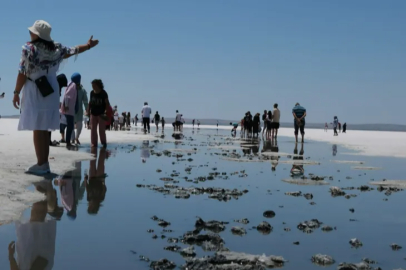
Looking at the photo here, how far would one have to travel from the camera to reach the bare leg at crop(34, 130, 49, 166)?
8445 mm

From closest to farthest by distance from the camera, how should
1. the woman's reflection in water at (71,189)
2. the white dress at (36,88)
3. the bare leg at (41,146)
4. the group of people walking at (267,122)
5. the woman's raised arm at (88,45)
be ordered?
the woman's reflection in water at (71,189)
the white dress at (36,88)
the bare leg at (41,146)
the woman's raised arm at (88,45)
the group of people walking at (267,122)

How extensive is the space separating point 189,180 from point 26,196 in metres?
3.08

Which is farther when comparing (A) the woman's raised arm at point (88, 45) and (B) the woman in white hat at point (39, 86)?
(A) the woman's raised arm at point (88, 45)

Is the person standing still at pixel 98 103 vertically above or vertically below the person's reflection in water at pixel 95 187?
above

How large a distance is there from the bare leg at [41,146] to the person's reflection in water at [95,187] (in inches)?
32.1

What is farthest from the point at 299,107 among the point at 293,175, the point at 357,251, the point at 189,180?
the point at 357,251

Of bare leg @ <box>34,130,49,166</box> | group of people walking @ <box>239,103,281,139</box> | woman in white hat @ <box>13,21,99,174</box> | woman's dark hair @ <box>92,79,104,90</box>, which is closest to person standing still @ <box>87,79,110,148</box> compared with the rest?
woman's dark hair @ <box>92,79,104,90</box>

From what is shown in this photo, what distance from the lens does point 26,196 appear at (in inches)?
240

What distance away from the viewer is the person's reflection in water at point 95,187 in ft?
18.8

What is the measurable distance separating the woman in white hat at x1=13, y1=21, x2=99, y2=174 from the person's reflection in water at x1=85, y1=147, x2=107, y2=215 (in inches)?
35.6

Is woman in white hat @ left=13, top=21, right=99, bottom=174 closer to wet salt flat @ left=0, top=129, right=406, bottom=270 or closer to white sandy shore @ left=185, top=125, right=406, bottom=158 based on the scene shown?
wet salt flat @ left=0, top=129, right=406, bottom=270

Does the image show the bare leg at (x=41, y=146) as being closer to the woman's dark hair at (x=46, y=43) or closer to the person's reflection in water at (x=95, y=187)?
the person's reflection in water at (x=95, y=187)

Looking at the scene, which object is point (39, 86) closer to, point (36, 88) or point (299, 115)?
point (36, 88)

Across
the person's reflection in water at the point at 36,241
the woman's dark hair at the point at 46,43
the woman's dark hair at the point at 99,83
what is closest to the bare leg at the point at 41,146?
the woman's dark hair at the point at 46,43
